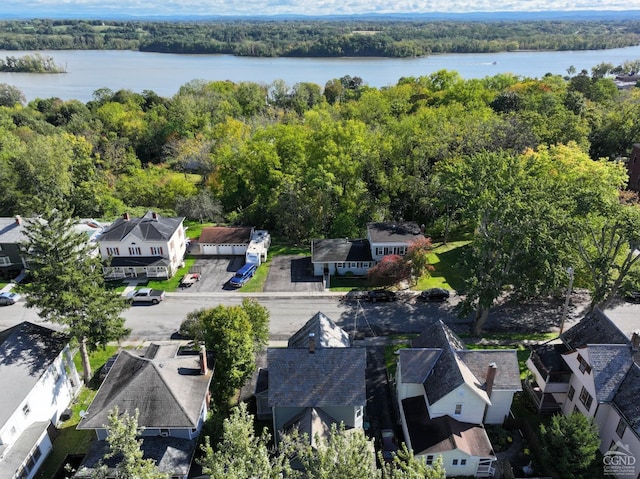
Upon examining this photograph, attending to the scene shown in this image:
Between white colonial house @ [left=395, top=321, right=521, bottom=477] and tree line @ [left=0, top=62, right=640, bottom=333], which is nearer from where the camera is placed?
white colonial house @ [left=395, top=321, right=521, bottom=477]

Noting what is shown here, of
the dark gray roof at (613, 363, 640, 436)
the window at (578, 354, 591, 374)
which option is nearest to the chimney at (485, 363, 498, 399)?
the window at (578, 354, 591, 374)

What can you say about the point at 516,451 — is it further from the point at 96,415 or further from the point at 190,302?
the point at 190,302

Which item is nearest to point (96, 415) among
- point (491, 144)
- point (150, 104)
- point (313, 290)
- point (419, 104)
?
point (313, 290)

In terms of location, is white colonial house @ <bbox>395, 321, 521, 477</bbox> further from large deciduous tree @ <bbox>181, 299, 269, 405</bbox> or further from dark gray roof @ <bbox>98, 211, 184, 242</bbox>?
dark gray roof @ <bbox>98, 211, 184, 242</bbox>

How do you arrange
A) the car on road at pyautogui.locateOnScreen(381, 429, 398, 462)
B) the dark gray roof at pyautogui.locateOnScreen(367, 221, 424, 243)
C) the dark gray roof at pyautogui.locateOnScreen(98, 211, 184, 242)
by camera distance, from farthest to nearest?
the dark gray roof at pyautogui.locateOnScreen(367, 221, 424, 243)
the dark gray roof at pyautogui.locateOnScreen(98, 211, 184, 242)
the car on road at pyautogui.locateOnScreen(381, 429, 398, 462)

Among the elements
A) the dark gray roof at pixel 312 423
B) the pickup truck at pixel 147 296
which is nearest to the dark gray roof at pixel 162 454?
the dark gray roof at pixel 312 423

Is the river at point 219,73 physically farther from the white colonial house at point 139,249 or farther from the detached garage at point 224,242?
the white colonial house at point 139,249
